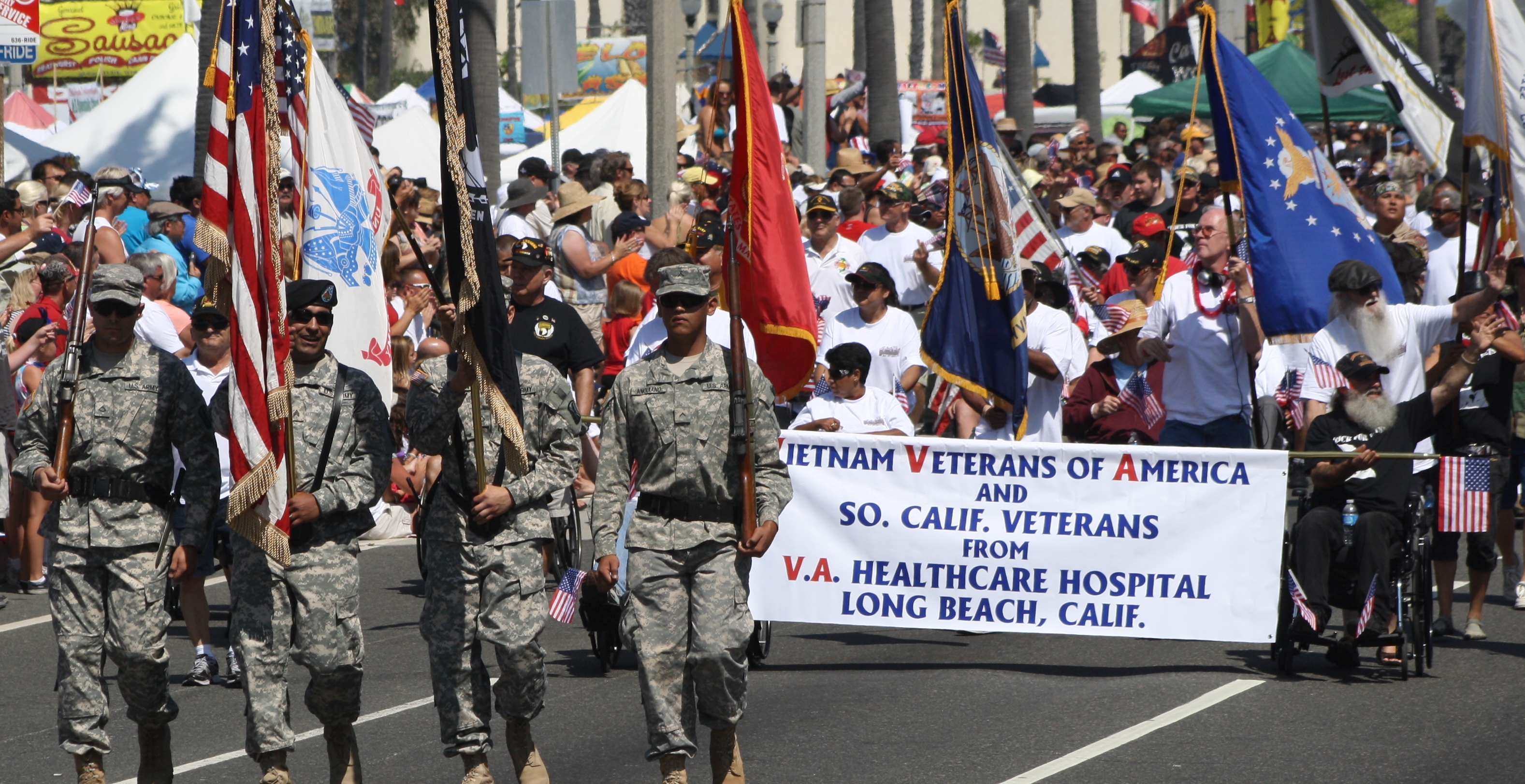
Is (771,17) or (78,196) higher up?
(771,17)

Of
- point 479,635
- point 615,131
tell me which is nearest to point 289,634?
point 479,635

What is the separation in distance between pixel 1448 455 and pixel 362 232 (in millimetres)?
5309

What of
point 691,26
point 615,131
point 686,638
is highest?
point 691,26

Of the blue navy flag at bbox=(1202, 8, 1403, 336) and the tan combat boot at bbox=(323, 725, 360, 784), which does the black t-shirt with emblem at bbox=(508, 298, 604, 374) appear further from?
the blue navy flag at bbox=(1202, 8, 1403, 336)

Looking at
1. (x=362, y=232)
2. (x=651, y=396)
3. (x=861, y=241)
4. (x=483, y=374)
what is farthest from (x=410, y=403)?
(x=861, y=241)

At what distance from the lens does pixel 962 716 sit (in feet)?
25.5

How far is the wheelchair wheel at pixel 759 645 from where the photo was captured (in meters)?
8.92

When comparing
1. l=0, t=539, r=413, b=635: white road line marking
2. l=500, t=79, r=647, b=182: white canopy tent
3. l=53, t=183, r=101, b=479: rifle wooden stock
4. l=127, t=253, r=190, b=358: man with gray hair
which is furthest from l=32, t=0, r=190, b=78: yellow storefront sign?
l=53, t=183, r=101, b=479: rifle wooden stock

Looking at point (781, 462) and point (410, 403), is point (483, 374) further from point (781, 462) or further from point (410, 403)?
point (781, 462)

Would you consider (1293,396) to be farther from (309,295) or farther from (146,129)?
(146,129)

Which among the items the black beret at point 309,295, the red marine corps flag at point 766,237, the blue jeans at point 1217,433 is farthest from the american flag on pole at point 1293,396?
the black beret at point 309,295

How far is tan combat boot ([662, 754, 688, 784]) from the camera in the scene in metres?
6.11

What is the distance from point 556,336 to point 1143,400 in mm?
3662

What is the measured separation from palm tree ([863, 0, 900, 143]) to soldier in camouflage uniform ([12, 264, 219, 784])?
19975 mm
